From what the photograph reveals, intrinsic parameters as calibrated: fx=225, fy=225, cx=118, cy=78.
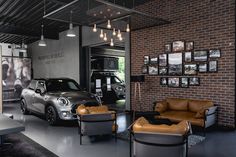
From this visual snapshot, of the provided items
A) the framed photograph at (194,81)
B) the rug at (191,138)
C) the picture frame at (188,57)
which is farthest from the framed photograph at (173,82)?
the rug at (191,138)

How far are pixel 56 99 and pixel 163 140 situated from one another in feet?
13.2

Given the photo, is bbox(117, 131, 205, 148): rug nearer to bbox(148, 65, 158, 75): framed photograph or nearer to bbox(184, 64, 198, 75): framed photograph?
bbox(184, 64, 198, 75): framed photograph

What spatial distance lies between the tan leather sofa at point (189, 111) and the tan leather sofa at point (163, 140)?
2.36 meters

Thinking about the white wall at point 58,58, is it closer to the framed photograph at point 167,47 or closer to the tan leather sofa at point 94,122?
the framed photograph at point 167,47

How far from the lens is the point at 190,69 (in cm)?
645

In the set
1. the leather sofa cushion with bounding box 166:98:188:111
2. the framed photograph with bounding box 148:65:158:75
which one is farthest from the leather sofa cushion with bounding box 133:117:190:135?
the framed photograph with bounding box 148:65:158:75

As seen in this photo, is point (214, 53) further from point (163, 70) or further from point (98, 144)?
point (98, 144)

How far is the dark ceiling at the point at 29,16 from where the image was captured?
7.25m

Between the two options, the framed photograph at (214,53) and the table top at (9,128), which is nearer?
the table top at (9,128)

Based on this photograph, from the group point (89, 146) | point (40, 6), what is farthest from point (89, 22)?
point (89, 146)

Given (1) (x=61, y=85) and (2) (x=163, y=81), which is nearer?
(2) (x=163, y=81)

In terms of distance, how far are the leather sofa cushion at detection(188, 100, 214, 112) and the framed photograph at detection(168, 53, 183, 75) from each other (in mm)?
1061

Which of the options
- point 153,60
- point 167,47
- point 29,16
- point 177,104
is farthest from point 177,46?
point 29,16

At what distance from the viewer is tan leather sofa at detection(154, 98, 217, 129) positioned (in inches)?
202
